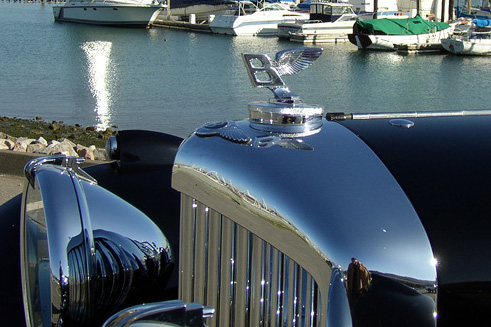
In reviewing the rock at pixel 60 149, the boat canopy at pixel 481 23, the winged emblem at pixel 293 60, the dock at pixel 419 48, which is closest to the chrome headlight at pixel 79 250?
the winged emblem at pixel 293 60

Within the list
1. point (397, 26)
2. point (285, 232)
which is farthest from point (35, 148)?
point (397, 26)

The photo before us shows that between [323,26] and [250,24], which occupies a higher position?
[250,24]

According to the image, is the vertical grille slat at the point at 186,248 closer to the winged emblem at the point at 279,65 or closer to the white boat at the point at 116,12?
the winged emblem at the point at 279,65

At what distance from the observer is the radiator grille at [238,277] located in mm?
1558

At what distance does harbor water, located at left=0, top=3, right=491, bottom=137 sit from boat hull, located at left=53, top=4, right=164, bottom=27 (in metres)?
A: 9.67

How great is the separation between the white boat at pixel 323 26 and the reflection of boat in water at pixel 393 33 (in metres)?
4.92

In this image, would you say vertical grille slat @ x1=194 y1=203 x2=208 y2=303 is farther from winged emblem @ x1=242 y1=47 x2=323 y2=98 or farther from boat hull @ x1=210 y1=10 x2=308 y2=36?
boat hull @ x1=210 y1=10 x2=308 y2=36

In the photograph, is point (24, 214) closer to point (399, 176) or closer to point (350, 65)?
point (399, 176)

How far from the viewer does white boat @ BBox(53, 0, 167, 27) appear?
45.6 m

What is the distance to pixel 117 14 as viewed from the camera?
45594 millimetres

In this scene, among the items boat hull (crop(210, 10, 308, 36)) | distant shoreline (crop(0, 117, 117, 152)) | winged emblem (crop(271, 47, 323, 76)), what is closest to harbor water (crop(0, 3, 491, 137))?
distant shoreline (crop(0, 117, 117, 152))

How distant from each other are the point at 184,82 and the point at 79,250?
771 inches

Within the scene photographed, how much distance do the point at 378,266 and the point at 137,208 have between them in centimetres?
132

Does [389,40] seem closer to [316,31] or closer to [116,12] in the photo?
[316,31]
